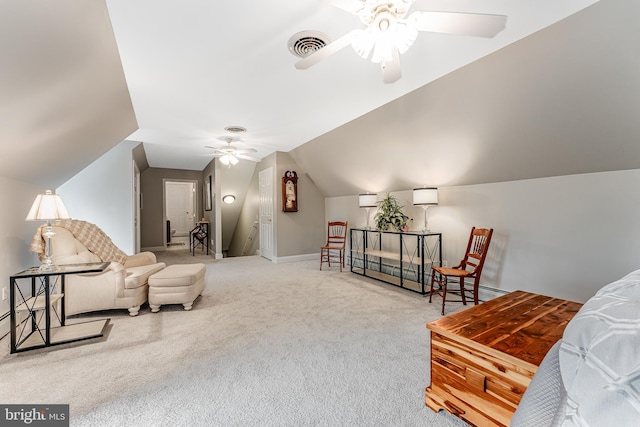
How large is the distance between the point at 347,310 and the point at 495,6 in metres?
2.81

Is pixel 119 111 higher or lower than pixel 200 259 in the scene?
higher

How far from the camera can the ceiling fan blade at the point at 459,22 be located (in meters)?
1.35

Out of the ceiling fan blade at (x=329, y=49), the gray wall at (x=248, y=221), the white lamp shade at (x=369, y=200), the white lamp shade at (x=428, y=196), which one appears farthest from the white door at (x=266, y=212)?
the ceiling fan blade at (x=329, y=49)

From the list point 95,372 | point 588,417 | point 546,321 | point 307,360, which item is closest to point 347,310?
point 307,360

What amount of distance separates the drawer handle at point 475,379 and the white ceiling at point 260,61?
6.50ft

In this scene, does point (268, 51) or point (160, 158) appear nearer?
point (268, 51)

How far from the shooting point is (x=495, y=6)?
5.57 ft

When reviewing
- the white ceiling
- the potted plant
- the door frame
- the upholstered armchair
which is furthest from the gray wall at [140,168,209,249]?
the potted plant

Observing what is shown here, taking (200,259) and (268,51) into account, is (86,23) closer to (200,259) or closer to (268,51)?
(268,51)

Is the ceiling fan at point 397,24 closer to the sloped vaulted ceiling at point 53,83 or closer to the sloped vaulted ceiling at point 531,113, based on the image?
the sloped vaulted ceiling at point 531,113

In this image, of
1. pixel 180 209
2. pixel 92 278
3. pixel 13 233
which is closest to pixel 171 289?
pixel 92 278

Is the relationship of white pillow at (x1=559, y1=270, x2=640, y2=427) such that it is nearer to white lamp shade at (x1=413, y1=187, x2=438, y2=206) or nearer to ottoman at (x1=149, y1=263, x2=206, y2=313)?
white lamp shade at (x1=413, y1=187, x2=438, y2=206)

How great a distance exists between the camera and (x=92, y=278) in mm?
2795

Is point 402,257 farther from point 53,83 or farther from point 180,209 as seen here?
point 180,209
